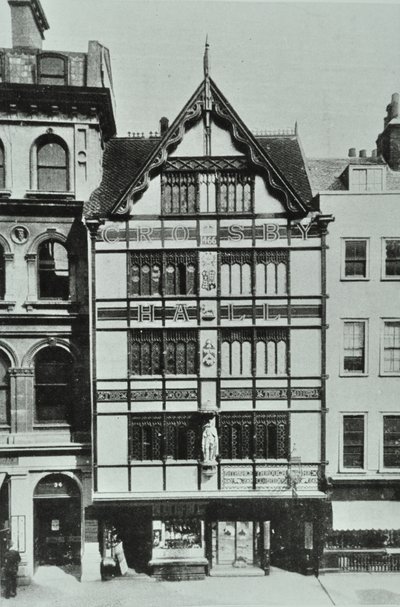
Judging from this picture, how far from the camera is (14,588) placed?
1258 cm

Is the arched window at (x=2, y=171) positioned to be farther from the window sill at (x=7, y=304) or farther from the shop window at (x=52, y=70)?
the window sill at (x=7, y=304)

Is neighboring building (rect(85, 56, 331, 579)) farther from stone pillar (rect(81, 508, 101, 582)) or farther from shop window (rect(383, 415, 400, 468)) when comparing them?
shop window (rect(383, 415, 400, 468))

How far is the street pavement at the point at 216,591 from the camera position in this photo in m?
12.4

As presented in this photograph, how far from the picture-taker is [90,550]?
13383 millimetres

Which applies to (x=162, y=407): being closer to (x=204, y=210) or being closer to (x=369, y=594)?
(x=204, y=210)

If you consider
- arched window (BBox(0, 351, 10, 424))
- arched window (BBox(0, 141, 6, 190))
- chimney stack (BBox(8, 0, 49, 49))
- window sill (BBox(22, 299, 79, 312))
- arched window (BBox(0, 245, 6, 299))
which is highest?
chimney stack (BBox(8, 0, 49, 49))

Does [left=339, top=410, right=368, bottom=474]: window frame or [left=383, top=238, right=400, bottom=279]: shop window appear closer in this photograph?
[left=383, top=238, right=400, bottom=279]: shop window

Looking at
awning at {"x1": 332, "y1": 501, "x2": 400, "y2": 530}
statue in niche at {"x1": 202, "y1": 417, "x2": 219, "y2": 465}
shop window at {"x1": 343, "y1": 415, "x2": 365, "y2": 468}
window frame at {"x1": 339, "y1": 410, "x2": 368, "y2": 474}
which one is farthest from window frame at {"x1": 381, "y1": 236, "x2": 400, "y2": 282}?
awning at {"x1": 332, "y1": 501, "x2": 400, "y2": 530}

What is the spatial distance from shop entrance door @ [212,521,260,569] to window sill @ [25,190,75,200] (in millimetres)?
8542

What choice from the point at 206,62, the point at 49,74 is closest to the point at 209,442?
the point at 206,62

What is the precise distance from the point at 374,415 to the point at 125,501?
6.18 m

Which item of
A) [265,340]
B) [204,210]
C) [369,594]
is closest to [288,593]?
[369,594]

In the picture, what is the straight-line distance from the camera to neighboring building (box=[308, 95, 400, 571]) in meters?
13.4

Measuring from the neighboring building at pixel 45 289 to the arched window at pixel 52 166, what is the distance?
0.02m
